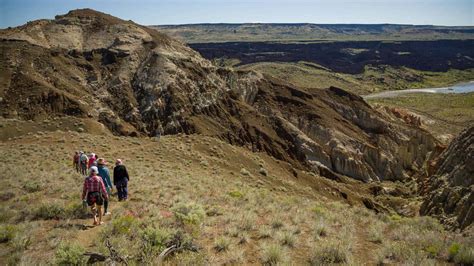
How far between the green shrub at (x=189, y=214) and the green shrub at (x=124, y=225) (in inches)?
52.7

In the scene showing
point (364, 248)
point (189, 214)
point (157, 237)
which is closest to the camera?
point (157, 237)

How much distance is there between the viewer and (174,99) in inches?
1817

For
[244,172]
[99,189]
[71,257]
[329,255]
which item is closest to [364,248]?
[329,255]

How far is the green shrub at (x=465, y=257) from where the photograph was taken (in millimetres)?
8672

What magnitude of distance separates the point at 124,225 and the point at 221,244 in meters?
2.82

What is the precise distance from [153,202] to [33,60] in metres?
39.0

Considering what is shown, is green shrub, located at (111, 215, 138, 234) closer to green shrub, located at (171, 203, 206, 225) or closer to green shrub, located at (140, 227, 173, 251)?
green shrub, located at (140, 227, 173, 251)

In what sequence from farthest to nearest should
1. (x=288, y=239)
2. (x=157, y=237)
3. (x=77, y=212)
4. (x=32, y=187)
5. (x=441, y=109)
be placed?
(x=441, y=109) < (x=32, y=187) < (x=77, y=212) < (x=288, y=239) < (x=157, y=237)

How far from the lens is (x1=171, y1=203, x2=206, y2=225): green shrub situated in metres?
11.4

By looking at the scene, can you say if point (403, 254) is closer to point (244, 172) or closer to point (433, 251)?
point (433, 251)

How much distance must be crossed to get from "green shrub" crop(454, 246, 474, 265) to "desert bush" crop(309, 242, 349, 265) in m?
2.45

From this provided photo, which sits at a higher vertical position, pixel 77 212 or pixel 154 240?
pixel 154 240

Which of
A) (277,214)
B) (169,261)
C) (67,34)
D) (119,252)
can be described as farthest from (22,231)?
(67,34)

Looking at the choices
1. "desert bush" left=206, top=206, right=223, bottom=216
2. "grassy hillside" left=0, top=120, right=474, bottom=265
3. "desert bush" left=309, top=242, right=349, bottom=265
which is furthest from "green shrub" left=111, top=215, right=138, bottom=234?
"desert bush" left=309, top=242, right=349, bottom=265
